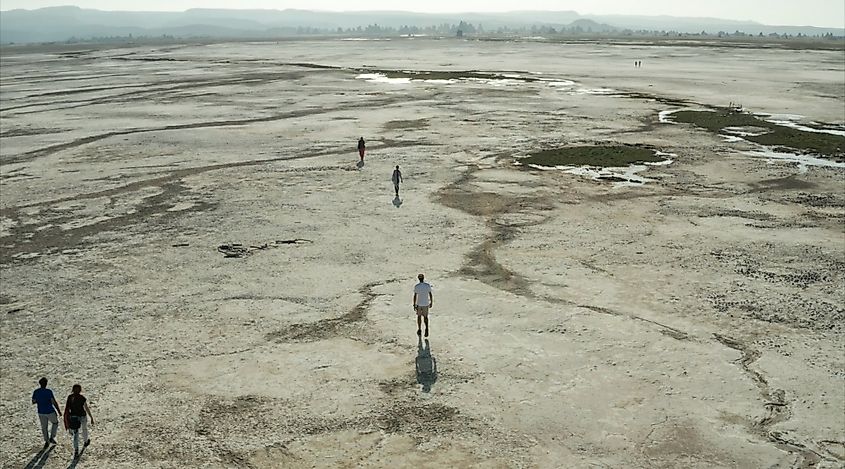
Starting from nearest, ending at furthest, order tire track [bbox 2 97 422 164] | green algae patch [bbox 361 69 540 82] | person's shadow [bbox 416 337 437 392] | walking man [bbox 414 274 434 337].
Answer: person's shadow [bbox 416 337 437 392], walking man [bbox 414 274 434 337], tire track [bbox 2 97 422 164], green algae patch [bbox 361 69 540 82]

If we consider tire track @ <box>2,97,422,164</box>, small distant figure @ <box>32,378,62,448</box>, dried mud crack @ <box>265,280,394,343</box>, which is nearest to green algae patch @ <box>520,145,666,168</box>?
dried mud crack @ <box>265,280,394,343</box>

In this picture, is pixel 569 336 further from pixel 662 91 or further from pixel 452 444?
pixel 662 91

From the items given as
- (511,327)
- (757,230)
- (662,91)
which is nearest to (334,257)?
(511,327)

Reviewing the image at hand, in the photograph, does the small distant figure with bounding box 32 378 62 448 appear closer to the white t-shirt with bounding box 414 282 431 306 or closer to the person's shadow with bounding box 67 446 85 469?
the person's shadow with bounding box 67 446 85 469

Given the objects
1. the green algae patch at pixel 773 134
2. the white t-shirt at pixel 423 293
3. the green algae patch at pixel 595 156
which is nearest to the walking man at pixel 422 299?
the white t-shirt at pixel 423 293

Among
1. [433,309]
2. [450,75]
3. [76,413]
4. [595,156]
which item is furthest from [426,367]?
[450,75]

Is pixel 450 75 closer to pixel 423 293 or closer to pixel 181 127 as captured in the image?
pixel 181 127
